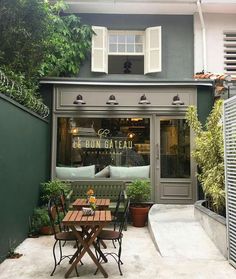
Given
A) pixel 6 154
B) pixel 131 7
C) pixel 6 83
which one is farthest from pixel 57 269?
pixel 131 7

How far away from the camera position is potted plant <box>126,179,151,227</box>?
732cm

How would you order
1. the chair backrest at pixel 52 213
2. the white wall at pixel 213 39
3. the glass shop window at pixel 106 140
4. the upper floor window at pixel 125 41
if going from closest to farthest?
the chair backrest at pixel 52 213 → the glass shop window at pixel 106 140 → the white wall at pixel 213 39 → the upper floor window at pixel 125 41

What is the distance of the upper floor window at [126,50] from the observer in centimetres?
933

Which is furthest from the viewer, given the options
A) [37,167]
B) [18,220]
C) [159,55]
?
[159,55]

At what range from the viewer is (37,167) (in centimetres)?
720

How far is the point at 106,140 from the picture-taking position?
8719mm

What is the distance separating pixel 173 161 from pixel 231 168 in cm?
383

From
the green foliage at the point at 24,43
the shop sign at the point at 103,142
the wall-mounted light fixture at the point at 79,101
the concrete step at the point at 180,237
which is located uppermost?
the green foliage at the point at 24,43

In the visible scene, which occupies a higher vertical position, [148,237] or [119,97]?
[119,97]

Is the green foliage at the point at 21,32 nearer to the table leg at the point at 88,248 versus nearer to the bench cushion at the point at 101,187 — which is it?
the bench cushion at the point at 101,187

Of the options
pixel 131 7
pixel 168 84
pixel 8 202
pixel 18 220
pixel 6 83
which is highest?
pixel 131 7

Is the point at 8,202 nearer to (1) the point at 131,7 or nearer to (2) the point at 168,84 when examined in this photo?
(2) the point at 168,84

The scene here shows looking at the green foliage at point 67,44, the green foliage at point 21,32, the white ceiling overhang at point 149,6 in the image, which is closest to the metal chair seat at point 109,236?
the green foliage at point 21,32

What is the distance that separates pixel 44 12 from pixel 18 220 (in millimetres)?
4041
